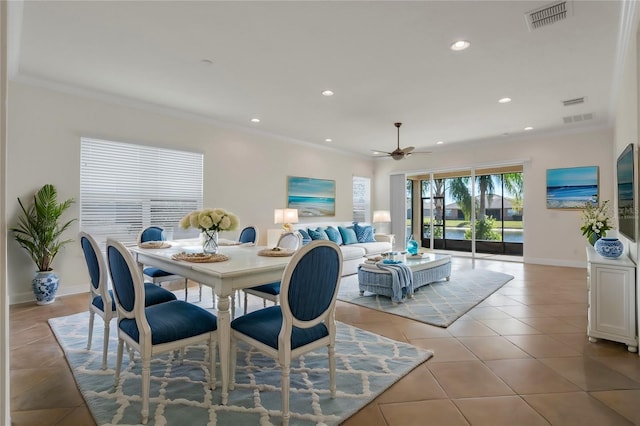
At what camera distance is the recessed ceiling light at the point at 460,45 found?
9.86ft

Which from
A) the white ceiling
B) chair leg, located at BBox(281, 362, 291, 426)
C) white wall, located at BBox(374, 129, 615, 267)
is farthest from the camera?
white wall, located at BBox(374, 129, 615, 267)

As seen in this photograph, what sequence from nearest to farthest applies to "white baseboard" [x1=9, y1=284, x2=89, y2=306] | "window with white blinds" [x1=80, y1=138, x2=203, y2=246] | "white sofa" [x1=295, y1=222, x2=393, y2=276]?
1. "white baseboard" [x1=9, y1=284, x2=89, y2=306]
2. "window with white blinds" [x1=80, y1=138, x2=203, y2=246]
3. "white sofa" [x1=295, y1=222, x2=393, y2=276]

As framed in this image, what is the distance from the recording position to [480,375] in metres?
2.27

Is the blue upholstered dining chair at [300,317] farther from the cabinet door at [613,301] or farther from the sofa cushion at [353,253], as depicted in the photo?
the sofa cushion at [353,253]

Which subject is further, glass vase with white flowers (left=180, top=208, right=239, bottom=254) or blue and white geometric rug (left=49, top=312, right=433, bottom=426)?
glass vase with white flowers (left=180, top=208, right=239, bottom=254)

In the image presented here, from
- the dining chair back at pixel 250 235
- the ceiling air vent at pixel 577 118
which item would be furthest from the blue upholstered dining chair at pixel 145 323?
the ceiling air vent at pixel 577 118

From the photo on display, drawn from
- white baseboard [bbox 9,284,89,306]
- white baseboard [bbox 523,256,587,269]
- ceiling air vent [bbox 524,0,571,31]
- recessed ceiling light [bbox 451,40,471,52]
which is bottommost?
white baseboard [bbox 9,284,89,306]

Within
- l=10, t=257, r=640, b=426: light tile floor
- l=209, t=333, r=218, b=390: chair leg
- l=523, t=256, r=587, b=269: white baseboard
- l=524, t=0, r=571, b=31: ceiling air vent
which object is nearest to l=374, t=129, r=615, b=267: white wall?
l=523, t=256, r=587, b=269: white baseboard

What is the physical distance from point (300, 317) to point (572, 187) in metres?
6.66

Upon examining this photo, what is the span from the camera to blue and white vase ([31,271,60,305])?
3786 millimetres

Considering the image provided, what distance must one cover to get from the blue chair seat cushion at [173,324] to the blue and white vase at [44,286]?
2570 millimetres

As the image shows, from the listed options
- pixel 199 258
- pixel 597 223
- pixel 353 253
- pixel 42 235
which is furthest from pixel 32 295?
pixel 597 223

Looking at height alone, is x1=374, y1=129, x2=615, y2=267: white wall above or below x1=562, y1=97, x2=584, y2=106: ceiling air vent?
below

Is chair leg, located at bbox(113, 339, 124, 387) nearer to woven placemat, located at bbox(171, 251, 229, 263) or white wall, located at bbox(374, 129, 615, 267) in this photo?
woven placemat, located at bbox(171, 251, 229, 263)
